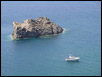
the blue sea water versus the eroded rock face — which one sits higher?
the eroded rock face

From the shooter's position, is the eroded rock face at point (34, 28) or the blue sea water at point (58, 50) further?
the eroded rock face at point (34, 28)

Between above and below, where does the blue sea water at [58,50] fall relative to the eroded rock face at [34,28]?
below

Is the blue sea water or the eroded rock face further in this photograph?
Answer: the eroded rock face

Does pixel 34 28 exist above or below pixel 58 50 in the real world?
above

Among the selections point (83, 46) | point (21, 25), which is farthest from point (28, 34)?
point (83, 46)
